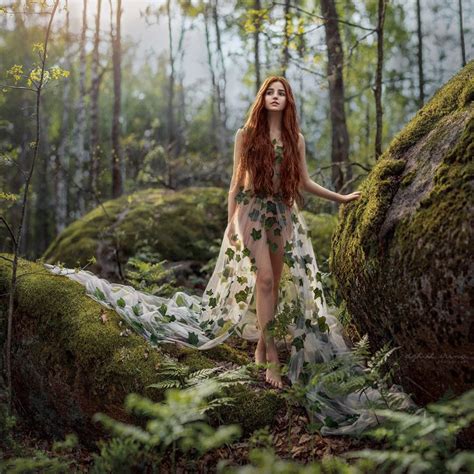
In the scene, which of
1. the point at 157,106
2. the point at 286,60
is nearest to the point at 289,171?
the point at 286,60

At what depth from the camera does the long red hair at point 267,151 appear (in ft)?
16.3

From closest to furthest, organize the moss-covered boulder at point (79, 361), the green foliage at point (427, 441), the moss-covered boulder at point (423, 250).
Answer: the green foliage at point (427, 441) < the moss-covered boulder at point (423, 250) < the moss-covered boulder at point (79, 361)

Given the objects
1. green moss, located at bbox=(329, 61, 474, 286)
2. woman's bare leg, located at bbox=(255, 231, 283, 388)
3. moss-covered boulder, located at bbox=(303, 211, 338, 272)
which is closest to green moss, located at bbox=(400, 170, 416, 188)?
green moss, located at bbox=(329, 61, 474, 286)

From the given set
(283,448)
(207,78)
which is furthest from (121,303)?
(207,78)

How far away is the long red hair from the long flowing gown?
76 millimetres

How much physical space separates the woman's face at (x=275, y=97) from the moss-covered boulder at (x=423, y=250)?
1.14 metres

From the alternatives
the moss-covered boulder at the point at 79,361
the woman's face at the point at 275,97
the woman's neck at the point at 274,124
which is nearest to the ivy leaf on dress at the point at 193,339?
the moss-covered boulder at the point at 79,361

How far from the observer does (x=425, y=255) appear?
3.49 meters

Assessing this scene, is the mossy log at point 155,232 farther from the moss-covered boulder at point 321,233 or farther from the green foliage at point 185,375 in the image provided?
the green foliage at point 185,375

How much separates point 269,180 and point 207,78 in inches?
945

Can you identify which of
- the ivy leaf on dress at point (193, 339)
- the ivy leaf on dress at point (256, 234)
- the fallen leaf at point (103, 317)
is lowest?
the ivy leaf on dress at point (193, 339)

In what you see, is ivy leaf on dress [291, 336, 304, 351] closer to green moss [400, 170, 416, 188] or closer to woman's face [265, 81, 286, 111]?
green moss [400, 170, 416, 188]

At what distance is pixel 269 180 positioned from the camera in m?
5.00

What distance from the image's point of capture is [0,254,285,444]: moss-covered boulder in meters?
4.13
